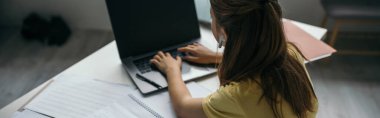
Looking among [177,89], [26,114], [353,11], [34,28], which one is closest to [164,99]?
[177,89]

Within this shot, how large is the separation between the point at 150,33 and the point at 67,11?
1.79 metres

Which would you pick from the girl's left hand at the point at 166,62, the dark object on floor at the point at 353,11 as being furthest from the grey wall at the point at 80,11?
the girl's left hand at the point at 166,62

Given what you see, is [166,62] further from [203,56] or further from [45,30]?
[45,30]

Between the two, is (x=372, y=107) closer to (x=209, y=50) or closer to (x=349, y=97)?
(x=349, y=97)

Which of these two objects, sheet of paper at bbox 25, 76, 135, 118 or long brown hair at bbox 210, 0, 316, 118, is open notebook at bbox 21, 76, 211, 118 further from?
long brown hair at bbox 210, 0, 316, 118

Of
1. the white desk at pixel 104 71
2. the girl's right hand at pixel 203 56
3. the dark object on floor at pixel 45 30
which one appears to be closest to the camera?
the white desk at pixel 104 71

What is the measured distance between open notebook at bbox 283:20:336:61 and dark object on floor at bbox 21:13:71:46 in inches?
74.4

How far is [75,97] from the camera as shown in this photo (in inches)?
40.4

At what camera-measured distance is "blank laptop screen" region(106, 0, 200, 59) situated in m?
1.08

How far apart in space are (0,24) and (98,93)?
2262 mm

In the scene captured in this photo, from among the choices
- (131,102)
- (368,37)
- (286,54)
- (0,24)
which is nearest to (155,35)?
(131,102)

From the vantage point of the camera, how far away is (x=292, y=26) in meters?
1.38

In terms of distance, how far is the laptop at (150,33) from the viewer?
3.51 feet

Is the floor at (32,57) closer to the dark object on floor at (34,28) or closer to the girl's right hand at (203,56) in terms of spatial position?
the dark object on floor at (34,28)
